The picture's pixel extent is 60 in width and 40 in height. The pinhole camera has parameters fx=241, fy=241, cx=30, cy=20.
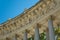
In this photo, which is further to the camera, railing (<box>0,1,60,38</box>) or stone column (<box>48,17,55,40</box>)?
railing (<box>0,1,60,38</box>)

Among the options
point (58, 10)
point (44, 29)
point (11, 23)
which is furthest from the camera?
point (11, 23)

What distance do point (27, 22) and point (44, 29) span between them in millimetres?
Answer: 3742

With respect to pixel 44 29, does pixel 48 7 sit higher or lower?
higher

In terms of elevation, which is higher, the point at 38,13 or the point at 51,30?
the point at 38,13

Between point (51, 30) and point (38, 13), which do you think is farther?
point (38, 13)

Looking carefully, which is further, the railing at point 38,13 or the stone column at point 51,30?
the railing at point 38,13

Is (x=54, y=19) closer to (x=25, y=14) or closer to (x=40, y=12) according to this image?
(x=40, y=12)

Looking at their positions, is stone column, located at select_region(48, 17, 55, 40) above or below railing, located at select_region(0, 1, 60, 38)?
below

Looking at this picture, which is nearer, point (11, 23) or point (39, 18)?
point (39, 18)

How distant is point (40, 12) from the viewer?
46125mm

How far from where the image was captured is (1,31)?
55.6m

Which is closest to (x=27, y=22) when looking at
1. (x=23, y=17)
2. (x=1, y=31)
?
(x=23, y=17)

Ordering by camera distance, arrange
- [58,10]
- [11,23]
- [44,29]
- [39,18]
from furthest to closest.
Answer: [11,23] → [44,29] → [39,18] → [58,10]

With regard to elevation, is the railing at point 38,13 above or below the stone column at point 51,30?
above
